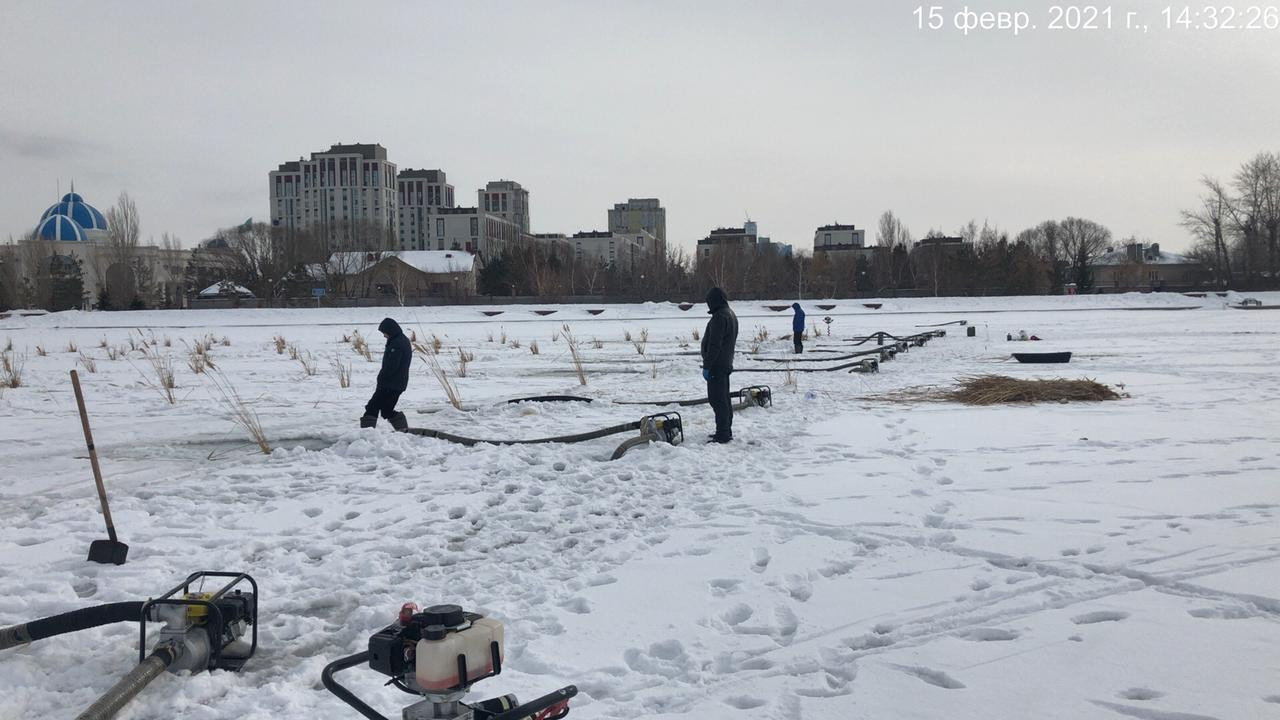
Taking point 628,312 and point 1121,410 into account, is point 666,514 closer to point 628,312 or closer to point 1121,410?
point 1121,410

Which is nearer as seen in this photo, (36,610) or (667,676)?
(667,676)

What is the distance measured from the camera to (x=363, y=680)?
3865 millimetres

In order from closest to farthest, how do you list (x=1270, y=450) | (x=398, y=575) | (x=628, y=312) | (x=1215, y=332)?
(x=398, y=575), (x=1270, y=450), (x=1215, y=332), (x=628, y=312)

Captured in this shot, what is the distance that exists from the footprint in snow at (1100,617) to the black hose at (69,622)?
14.6 feet

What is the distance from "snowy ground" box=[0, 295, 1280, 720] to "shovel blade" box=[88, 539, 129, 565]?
0.23 ft

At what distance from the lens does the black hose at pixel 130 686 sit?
10.8 ft

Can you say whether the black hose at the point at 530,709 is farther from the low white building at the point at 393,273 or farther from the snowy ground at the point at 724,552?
the low white building at the point at 393,273

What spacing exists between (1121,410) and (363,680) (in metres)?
10.6

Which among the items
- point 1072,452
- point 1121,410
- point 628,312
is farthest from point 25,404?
point 628,312

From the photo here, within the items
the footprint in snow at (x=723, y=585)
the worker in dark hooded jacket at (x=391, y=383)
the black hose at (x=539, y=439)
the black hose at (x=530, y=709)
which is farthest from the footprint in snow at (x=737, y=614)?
the worker in dark hooded jacket at (x=391, y=383)

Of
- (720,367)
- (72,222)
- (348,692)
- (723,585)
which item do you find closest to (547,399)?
(720,367)

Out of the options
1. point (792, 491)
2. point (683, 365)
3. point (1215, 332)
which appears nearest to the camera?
point (792, 491)

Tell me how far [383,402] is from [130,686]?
681cm

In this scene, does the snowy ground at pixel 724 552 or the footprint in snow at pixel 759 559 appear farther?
the footprint in snow at pixel 759 559
